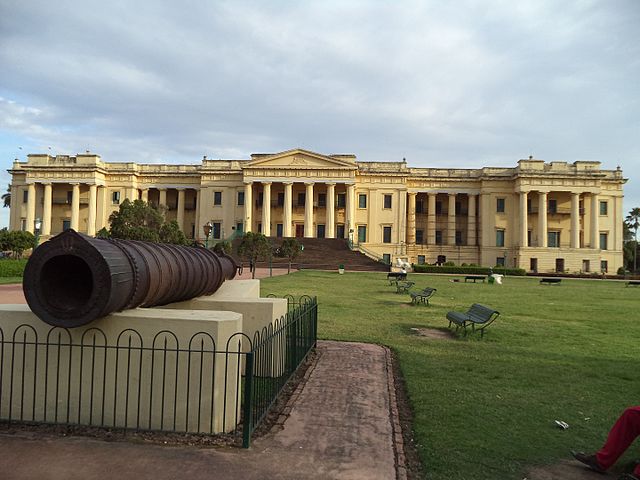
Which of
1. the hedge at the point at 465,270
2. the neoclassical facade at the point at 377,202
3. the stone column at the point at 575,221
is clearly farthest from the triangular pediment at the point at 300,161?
the stone column at the point at 575,221

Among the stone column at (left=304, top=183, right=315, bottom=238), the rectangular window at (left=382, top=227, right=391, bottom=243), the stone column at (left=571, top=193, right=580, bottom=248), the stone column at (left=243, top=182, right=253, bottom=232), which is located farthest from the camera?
the rectangular window at (left=382, top=227, right=391, bottom=243)

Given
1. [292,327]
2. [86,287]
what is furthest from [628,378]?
[86,287]

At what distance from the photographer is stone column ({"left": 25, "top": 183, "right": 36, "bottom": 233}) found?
5588cm

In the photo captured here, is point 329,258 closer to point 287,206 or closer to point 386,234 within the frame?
point 287,206

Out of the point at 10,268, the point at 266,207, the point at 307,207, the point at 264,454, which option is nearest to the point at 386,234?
the point at 307,207

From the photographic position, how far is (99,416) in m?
4.80

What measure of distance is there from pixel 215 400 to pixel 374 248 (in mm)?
51141

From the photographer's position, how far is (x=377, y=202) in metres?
55.7

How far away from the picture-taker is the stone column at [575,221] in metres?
53.2

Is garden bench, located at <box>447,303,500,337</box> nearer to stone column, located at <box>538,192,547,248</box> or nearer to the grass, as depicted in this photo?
the grass

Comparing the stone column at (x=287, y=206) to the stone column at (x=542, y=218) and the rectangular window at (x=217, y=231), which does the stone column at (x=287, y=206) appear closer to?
the rectangular window at (x=217, y=231)

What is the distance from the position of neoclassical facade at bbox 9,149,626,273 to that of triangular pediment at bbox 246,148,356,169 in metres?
0.12

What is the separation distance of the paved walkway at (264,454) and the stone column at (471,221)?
180ft

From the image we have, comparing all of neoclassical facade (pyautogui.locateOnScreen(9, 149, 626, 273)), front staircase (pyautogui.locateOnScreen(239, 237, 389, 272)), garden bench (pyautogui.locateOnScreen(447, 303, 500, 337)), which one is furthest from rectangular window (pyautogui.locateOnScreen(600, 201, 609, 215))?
garden bench (pyautogui.locateOnScreen(447, 303, 500, 337))
